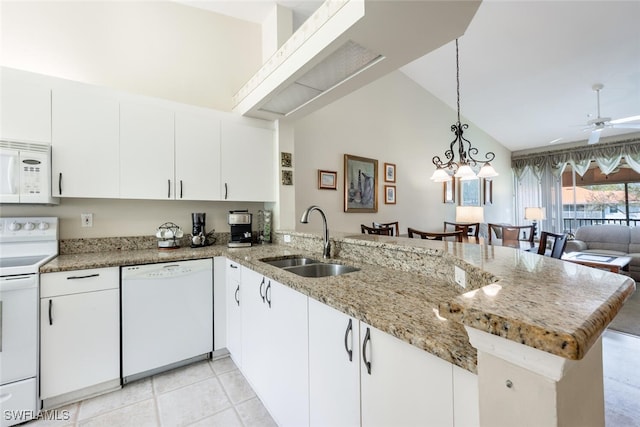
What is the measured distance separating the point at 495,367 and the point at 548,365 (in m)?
0.09

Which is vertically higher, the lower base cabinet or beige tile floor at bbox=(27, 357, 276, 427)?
the lower base cabinet

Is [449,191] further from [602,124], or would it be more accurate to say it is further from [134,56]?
[134,56]

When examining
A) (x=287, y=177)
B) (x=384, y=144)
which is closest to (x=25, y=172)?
(x=287, y=177)

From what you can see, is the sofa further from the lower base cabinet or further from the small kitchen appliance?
the small kitchen appliance

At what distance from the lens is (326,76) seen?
1.98 metres

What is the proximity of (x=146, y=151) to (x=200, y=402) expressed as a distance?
191 cm

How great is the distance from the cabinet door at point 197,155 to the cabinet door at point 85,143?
0.44m

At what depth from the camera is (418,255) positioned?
1.46 metres

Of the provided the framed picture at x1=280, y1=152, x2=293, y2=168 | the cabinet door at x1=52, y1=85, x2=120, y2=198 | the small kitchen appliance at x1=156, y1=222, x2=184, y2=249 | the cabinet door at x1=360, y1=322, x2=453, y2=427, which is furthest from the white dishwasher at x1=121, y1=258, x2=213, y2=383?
the cabinet door at x1=360, y1=322, x2=453, y2=427

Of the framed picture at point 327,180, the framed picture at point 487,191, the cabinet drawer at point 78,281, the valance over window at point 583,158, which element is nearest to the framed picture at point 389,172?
the framed picture at point 327,180

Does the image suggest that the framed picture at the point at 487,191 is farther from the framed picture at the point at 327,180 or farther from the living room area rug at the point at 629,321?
the framed picture at the point at 327,180

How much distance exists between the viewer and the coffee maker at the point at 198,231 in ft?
8.55

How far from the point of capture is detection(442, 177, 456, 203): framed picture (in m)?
5.39

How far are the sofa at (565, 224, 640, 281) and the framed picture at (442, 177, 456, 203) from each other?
2022mm
